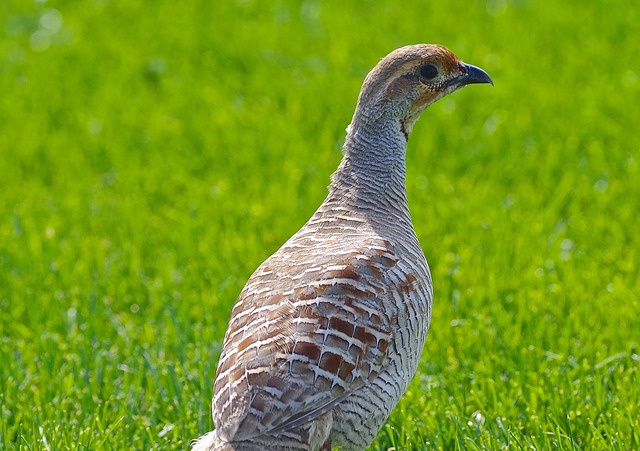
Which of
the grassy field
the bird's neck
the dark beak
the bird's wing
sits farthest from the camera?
the grassy field

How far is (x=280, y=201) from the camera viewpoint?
7.66 m

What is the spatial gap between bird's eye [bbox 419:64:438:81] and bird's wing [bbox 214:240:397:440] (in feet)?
3.22

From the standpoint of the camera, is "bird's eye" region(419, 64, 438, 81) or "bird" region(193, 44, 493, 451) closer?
"bird" region(193, 44, 493, 451)

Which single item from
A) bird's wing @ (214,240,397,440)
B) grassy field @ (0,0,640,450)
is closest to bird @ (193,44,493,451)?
bird's wing @ (214,240,397,440)

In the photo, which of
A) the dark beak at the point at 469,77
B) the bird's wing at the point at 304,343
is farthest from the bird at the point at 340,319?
the dark beak at the point at 469,77

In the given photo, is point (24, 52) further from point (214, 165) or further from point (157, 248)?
point (157, 248)

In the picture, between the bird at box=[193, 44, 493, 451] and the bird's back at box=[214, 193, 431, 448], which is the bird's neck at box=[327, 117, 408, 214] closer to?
the bird at box=[193, 44, 493, 451]

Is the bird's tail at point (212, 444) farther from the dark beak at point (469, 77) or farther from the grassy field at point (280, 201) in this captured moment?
the dark beak at point (469, 77)

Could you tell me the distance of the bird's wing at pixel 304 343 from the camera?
3820 millimetres

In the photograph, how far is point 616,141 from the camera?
8.27 metres

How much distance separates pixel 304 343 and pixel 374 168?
3.92ft

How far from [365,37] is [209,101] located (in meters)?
2.00

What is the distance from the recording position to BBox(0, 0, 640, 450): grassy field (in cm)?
509

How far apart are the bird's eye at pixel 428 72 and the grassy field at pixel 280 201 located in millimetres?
1458
